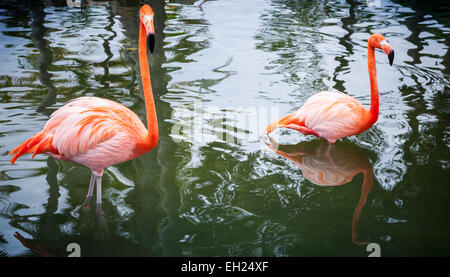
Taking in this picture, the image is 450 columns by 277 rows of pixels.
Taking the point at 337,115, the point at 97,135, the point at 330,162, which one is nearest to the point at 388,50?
the point at 337,115

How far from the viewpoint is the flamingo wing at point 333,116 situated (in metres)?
3.91

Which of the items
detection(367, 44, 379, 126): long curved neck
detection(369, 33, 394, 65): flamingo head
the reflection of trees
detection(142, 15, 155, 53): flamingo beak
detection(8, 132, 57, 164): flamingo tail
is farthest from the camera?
the reflection of trees

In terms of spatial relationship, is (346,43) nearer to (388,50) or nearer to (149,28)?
(388,50)

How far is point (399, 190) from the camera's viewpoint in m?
3.52

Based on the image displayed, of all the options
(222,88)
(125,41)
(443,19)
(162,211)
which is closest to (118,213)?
(162,211)

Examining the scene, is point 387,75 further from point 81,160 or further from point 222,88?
point 81,160

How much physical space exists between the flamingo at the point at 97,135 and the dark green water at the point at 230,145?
0.41 m

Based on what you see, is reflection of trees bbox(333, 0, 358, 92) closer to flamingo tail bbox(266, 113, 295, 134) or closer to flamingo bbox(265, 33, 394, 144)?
flamingo bbox(265, 33, 394, 144)

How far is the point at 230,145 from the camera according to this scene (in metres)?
4.18

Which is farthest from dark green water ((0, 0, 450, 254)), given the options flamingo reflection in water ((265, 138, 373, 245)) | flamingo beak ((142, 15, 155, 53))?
flamingo beak ((142, 15, 155, 53))


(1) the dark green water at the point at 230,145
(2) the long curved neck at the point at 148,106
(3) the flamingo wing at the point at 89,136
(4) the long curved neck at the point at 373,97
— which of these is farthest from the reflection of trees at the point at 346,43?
(3) the flamingo wing at the point at 89,136

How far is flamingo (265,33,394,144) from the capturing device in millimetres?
3912

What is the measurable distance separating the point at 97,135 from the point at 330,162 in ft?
6.96

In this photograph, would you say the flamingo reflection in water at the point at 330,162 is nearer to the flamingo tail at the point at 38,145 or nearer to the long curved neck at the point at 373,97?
the long curved neck at the point at 373,97
